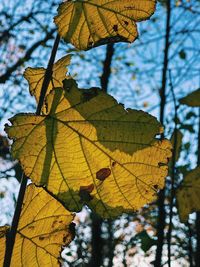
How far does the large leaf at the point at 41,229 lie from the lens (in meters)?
0.81

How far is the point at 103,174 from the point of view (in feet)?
2.42

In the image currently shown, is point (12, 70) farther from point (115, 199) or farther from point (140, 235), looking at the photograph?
point (115, 199)

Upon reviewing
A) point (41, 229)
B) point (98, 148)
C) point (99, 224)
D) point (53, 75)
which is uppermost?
point (99, 224)

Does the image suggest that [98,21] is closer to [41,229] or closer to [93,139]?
[93,139]

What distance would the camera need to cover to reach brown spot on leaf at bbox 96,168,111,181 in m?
0.73

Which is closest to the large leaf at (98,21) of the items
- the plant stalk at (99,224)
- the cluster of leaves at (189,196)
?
the cluster of leaves at (189,196)

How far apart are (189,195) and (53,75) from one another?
0.91 meters

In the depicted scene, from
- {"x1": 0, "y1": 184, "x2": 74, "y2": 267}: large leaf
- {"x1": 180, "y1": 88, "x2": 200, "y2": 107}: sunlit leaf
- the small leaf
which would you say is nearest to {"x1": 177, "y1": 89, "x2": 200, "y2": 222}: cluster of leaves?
{"x1": 180, "y1": 88, "x2": 200, "y2": 107}: sunlit leaf

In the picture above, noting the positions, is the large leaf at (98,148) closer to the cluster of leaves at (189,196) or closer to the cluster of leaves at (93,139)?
the cluster of leaves at (93,139)

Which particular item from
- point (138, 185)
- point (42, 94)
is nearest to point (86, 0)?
point (42, 94)

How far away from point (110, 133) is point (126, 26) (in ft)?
0.68

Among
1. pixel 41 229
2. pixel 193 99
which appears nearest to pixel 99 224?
pixel 193 99

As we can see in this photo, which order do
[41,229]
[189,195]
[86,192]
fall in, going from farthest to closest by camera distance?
[189,195]
[41,229]
[86,192]

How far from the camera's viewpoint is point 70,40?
756 mm
